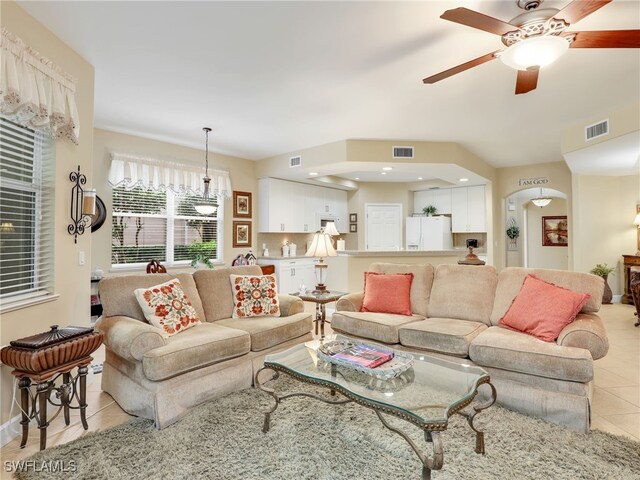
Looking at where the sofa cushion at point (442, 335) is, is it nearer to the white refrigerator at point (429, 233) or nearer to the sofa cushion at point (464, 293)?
the sofa cushion at point (464, 293)

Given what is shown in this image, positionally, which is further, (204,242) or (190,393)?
(204,242)

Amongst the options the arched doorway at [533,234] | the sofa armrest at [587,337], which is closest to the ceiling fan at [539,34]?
the sofa armrest at [587,337]

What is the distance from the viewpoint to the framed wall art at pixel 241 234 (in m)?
6.30

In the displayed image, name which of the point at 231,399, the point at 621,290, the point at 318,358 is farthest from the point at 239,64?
the point at 621,290

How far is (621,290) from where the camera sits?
6363 mm

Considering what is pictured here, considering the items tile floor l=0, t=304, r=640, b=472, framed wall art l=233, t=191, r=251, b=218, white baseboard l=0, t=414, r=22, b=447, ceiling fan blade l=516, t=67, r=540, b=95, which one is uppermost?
ceiling fan blade l=516, t=67, r=540, b=95

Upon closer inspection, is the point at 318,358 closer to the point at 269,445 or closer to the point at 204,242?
the point at 269,445

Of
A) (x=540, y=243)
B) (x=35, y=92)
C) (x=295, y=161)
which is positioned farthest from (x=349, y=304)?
(x=540, y=243)

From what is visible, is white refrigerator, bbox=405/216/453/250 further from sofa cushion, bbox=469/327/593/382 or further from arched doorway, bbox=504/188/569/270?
sofa cushion, bbox=469/327/593/382

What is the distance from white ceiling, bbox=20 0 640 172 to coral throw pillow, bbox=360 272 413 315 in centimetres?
191

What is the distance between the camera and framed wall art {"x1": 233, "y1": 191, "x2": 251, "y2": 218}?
6.32 meters

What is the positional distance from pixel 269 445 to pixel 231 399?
669 millimetres

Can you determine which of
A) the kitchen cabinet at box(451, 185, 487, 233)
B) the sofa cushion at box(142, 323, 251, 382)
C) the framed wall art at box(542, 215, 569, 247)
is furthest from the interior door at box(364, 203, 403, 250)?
the sofa cushion at box(142, 323, 251, 382)

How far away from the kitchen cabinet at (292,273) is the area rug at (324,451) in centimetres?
409
